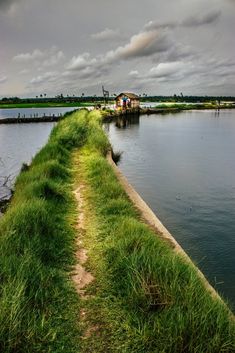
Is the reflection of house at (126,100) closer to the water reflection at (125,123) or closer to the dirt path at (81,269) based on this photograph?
the water reflection at (125,123)

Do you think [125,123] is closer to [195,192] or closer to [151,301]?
[195,192]

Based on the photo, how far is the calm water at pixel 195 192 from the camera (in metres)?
8.29

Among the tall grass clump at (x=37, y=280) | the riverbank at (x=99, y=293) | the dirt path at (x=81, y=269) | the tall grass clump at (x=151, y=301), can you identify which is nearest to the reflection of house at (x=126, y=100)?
the dirt path at (x=81, y=269)

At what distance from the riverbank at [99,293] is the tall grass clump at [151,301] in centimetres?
1

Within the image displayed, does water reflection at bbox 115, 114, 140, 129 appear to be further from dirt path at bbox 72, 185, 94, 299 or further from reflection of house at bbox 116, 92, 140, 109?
dirt path at bbox 72, 185, 94, 299

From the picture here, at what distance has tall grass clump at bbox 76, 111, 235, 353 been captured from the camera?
3432mm

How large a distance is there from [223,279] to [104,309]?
3869mm

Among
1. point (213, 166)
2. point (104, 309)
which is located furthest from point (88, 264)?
point (213, 166)

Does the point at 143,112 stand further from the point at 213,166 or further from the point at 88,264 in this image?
the point at 88,264

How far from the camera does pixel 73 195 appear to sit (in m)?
9.46

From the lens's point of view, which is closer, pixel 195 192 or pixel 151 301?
pixel 151 301

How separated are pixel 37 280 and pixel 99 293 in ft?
2.84

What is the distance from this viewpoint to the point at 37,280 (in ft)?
14.3

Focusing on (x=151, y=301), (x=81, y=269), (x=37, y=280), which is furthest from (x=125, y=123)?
(x=151, y=301)
